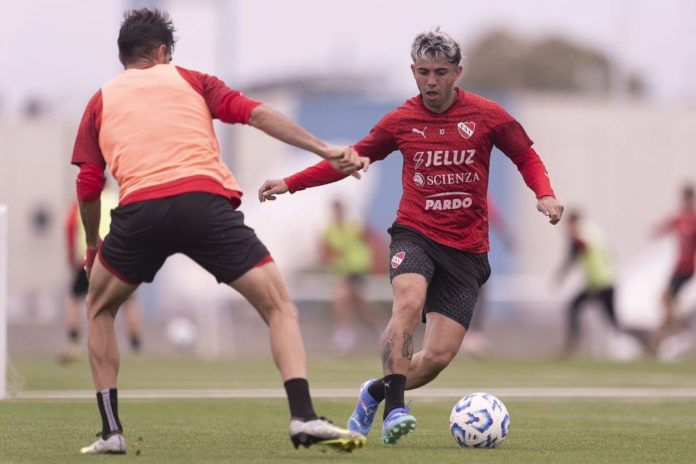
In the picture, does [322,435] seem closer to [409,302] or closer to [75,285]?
[409,302]

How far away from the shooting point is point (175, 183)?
726 cm

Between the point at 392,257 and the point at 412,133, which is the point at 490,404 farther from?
the point at 412,133

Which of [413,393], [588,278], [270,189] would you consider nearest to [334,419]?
[270,189]

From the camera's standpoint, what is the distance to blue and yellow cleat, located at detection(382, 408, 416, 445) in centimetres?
821

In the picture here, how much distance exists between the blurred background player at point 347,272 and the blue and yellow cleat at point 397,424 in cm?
1591

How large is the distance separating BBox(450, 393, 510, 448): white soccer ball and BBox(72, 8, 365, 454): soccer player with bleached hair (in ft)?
5.00

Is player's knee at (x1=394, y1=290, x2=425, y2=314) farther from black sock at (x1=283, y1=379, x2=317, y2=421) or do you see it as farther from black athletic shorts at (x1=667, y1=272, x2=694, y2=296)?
black athletic shorts at (x1=667, y1=272, x2=694, y2=296)

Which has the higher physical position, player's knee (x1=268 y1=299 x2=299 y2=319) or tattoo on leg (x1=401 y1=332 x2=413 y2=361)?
player's knee (x1=268 y1=299 x2=299 y2=319)

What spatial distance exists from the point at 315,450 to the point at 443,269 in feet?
4.86

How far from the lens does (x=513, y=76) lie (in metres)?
88.4

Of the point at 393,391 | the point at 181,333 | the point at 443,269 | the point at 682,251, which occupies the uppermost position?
the point at 443,269

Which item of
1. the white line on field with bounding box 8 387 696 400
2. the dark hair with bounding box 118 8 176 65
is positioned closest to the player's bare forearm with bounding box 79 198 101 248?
the dark hair with bounding box 118 8 176 65

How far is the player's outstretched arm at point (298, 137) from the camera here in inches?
278

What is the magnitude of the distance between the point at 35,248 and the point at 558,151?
15.0 meters
